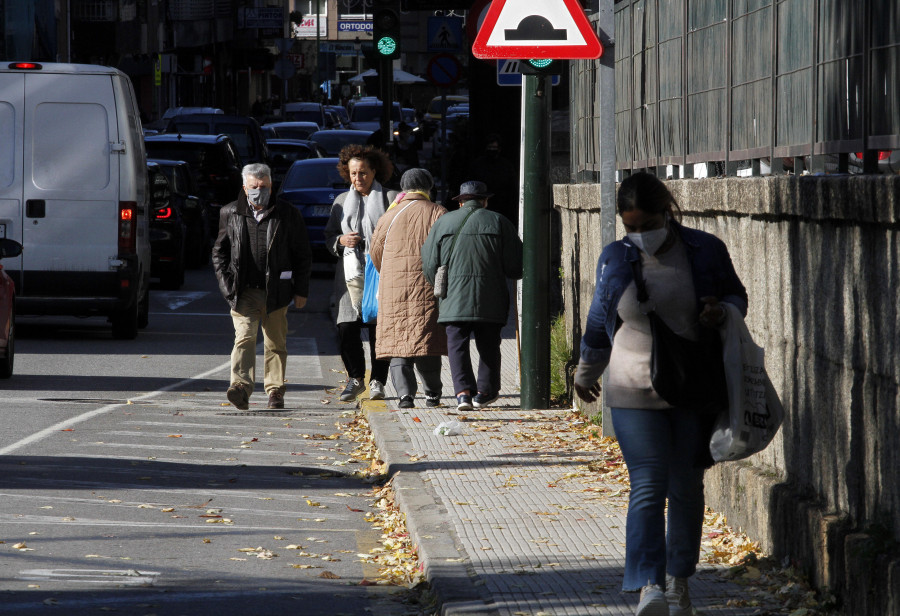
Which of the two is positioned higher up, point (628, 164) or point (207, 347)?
point (628, 164)

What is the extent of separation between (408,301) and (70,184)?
540 centimetres

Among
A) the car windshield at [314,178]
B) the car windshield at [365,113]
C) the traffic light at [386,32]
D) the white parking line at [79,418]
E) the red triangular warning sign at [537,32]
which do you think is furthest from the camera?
the car windshield at [365,113]

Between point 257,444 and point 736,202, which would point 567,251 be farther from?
point 736,202

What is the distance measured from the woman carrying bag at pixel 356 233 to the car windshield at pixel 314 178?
11678 mm

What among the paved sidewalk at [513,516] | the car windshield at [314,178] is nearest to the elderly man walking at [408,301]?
the paved sidewalk at [513,516]

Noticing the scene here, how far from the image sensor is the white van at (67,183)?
1558cm

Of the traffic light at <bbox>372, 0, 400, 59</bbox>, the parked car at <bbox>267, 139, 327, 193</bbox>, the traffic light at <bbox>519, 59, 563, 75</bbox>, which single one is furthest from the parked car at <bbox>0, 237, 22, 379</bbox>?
the parked car at <bbox>267, 139, 327, 193</bbox>

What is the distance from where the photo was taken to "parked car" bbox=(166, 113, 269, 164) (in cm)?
3128

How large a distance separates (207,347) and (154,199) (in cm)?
619

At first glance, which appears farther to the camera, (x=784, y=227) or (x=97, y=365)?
(x=97, y=365)

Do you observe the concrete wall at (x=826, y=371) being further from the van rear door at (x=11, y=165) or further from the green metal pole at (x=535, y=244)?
the van rear door at (x=11, y=165)

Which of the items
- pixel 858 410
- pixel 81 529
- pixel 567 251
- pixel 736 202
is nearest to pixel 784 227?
pixel 736 202

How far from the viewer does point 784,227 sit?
6633 millimetres

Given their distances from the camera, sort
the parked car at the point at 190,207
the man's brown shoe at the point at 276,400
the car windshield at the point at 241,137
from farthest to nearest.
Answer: the car windshield at the point at 241,137, the parked car at the point at 190,207, the man's brown shoe at the point at 276,400
